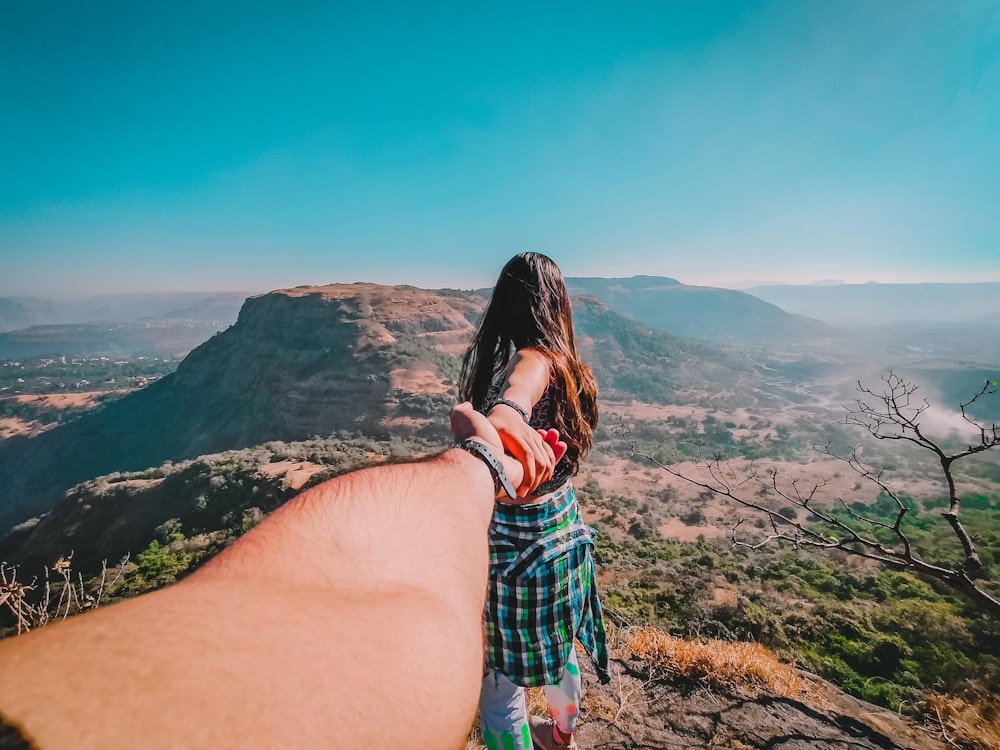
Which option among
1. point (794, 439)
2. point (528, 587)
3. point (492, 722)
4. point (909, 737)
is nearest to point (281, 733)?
point (528, 587)

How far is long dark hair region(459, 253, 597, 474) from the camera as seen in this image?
192 centimetres

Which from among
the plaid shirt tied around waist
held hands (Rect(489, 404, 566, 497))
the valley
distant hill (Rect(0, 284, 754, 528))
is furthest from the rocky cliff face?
held hands (Rect(489, 404, 566, 497))

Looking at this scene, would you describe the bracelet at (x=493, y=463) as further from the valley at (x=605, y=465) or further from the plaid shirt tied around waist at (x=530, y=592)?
the valley at (x=605, y=465)

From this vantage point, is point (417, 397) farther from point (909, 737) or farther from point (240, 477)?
point (909, 737)

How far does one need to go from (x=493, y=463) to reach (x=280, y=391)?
53173mm

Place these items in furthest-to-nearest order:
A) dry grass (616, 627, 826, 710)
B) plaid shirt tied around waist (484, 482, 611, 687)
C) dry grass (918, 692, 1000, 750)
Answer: dry grass (616, 627, 826, 710)
dry grass (918, 692, 1000, 750)
plaid shirt tied around waist (484, 482, 611, 687)

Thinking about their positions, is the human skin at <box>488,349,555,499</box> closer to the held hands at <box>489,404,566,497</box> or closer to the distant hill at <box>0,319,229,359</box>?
the held hands at <box>489,404,566,497</box>

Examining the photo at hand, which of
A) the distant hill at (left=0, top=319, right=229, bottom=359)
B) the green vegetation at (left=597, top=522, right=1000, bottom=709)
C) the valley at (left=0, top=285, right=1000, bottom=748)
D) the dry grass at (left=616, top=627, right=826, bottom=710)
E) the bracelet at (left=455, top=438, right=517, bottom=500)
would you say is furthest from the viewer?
the distant hill at (left=0, top=319, right=229, bottom=359)

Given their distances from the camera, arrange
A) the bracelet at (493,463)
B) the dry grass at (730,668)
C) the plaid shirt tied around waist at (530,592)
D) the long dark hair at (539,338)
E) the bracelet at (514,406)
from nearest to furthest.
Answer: the bracelet at (493,463)
the bracelet at (514,406)
the plaid shirt tied around waist at (530,592)
the long dark hair at (539,338)
the dry grass at (730,668)

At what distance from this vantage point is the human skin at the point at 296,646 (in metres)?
0.35

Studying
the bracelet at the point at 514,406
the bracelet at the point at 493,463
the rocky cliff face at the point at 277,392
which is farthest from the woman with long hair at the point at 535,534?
A: the rocky cliff face at the point at 277,392

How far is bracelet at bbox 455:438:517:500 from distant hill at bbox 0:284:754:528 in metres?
39.0

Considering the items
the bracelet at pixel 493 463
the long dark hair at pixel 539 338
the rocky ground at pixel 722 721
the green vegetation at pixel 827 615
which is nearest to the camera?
the bracelet at pixel 493 463

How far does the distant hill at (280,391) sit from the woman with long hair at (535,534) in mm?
38095
